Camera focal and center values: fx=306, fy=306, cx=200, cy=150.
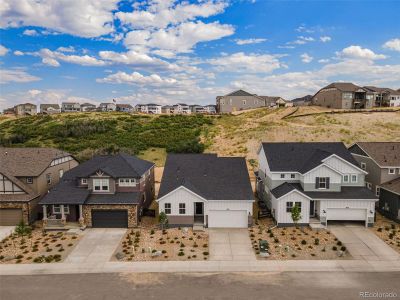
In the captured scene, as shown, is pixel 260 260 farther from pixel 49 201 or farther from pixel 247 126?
pixel 247 126

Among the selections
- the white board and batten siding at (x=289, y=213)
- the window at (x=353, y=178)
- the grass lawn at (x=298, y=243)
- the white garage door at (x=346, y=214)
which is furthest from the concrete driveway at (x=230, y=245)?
the window at (x=353, y=178)

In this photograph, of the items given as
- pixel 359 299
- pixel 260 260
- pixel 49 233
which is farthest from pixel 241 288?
pixel 49 233

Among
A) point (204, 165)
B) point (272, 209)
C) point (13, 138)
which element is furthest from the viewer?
point (13, 138)

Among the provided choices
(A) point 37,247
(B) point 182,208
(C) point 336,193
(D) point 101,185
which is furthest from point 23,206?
(C) point 336,193

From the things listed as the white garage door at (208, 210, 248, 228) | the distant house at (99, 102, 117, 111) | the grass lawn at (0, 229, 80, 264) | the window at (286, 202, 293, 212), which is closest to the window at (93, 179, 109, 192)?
the grass lawn at (0, 229, 80, 264)

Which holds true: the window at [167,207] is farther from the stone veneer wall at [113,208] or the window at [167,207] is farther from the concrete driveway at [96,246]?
the concrete driveway at [96,246]

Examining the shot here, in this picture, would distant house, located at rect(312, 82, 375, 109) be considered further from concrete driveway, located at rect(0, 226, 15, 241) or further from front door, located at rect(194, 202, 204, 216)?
concrete driveway, located at rect(0, 226, 15, 241)

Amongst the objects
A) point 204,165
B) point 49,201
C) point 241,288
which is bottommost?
point 241,288
